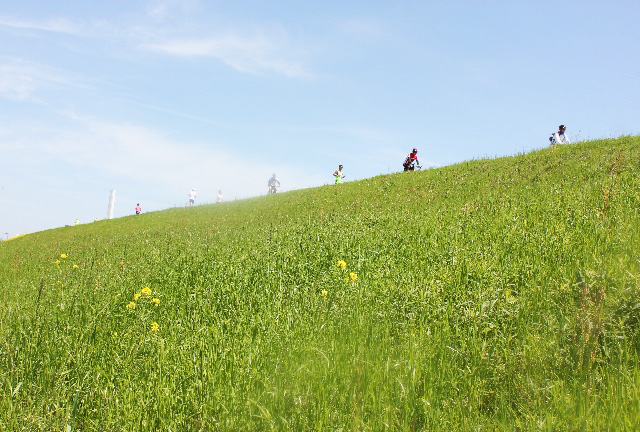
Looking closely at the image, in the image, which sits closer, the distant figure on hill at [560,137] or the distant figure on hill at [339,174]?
the distant figure on hill at [560,137]

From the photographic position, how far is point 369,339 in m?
4.36

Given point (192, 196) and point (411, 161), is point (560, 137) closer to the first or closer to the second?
point (411, 161)

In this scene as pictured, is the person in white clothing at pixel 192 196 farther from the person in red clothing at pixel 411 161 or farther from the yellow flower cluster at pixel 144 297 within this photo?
the yellow flower cluster at pixel 144 297

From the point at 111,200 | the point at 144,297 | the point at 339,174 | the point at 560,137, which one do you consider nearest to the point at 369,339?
the point at 144,297

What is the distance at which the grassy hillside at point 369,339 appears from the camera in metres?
3.26

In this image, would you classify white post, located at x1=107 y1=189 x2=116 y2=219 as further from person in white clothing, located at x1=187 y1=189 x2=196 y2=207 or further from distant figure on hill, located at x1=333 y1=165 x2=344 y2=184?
distant figure on hill, located at x1=333 y1=165 x2=344 y2=184

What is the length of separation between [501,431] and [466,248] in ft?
13.0

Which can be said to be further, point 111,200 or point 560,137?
point 111,200

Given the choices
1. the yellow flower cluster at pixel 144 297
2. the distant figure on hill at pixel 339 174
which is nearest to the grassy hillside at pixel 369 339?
the yellow flower cluster at pixel 144 297

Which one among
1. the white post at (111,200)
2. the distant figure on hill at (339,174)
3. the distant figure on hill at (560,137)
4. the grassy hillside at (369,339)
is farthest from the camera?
the white post at (111,200)

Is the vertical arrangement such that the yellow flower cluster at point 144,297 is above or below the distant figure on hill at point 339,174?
below

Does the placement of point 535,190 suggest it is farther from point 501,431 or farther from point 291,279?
point 501,431

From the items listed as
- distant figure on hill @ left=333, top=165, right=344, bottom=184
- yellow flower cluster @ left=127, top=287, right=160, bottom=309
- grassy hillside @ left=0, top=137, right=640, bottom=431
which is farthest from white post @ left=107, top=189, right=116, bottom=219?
yellow flower cluster @ left=127, top=287, right=160, bottom=309

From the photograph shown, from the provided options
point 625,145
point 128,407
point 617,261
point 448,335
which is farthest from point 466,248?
point 625,145
